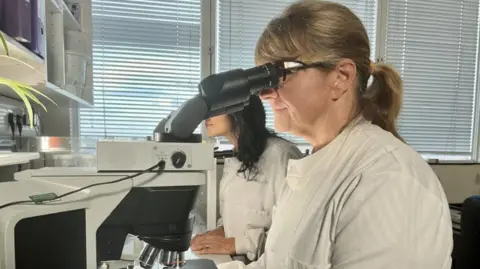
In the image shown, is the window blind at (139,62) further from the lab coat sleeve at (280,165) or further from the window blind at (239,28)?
the lab coat sleeve at (280,165)

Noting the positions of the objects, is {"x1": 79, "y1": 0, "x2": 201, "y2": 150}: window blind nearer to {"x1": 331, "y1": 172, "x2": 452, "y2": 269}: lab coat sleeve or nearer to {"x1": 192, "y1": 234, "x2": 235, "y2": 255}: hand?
{"x1": 192, "y1": 234, "x2": 235, "y2": 255}: hand

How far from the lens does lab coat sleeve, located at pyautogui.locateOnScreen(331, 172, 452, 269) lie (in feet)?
2.05

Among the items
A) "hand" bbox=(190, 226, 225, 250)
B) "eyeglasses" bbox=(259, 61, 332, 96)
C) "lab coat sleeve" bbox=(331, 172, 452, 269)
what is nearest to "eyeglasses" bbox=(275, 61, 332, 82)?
"eyeglasses" bbox=(259, 61, 332, 96)

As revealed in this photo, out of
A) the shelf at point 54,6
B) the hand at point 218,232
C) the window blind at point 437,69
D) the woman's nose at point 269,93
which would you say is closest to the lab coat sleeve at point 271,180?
the hand at point 218,232

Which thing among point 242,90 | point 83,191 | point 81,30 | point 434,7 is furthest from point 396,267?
point 434,7

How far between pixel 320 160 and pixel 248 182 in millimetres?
748

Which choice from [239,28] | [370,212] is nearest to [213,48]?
[239,28]

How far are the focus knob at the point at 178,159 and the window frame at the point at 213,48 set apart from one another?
4.73ft

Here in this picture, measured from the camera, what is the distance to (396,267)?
62cm

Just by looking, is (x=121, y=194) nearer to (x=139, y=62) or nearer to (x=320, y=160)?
(x=320, y=160)

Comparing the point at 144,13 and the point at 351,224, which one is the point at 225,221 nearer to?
the point at 351,224

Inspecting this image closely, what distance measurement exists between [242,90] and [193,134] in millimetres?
132

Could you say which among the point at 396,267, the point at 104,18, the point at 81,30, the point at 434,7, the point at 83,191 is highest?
the point at 434,7

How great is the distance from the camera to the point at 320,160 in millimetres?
852
